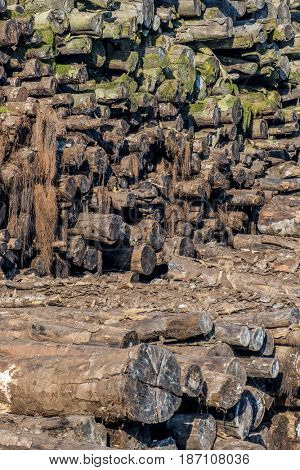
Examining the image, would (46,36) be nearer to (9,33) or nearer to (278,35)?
(9,33)

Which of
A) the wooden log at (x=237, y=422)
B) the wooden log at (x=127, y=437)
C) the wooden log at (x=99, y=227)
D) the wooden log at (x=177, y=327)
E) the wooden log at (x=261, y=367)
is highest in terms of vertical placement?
the wooden log at (x=99, y=227)

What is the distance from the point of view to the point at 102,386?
10.5m

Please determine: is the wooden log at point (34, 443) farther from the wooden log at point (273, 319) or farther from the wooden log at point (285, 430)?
the wooden log at point (273, 319)

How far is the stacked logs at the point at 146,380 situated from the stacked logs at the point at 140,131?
12.5 ft

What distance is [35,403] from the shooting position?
1088 centimetres

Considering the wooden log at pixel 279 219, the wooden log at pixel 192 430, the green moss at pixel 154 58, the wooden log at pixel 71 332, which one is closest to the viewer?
the wooden log at pixel 192 430

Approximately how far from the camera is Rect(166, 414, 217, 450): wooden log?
11.8 metres

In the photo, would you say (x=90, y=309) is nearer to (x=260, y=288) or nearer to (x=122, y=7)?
(x=260, y=288)

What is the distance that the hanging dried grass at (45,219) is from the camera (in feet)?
57.5

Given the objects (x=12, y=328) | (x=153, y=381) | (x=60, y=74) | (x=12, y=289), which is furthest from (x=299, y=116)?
(x=153, y=381)

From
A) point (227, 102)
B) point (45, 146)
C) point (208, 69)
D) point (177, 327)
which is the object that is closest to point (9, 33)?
point (45, 146)

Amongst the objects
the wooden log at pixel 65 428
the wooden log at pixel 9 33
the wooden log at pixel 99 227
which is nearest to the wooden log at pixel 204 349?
the wooden log at pixel 65 428

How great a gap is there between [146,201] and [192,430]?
30.3ft

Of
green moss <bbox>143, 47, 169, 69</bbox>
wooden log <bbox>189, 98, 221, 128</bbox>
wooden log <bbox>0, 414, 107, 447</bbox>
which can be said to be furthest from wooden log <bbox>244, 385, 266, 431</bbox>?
wooden log <bbox>189, 98, 221, 128</bbox>
